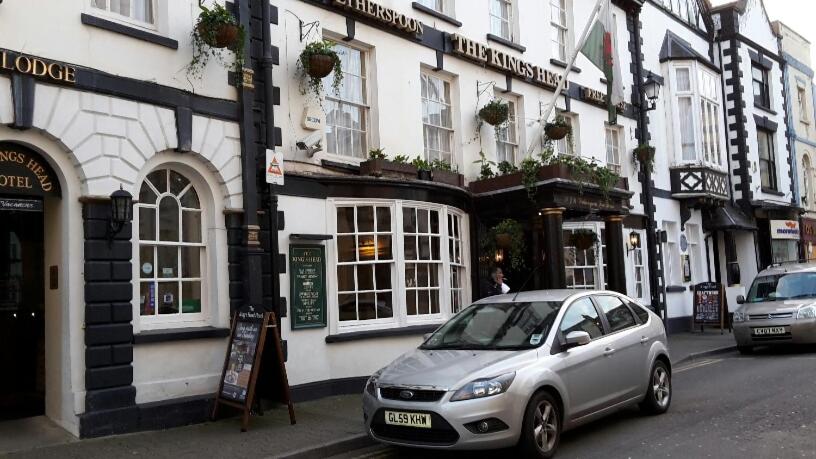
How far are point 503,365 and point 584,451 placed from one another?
51.5 inches

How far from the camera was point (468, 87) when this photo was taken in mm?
13961

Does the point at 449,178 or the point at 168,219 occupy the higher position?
the point at 449,178

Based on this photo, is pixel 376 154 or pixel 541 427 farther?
pixel 376 154

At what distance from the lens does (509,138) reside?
15.2 m

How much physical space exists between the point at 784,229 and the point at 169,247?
22145 mm

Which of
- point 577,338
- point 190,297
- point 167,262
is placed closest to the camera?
point 577,338

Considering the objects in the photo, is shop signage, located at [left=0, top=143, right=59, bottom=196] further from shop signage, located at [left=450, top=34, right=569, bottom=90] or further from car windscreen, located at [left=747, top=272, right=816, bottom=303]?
car windscreen, located at [left=747, top=272, right=816, bottom=303]

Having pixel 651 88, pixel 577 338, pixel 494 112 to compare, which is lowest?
pixel 577 338

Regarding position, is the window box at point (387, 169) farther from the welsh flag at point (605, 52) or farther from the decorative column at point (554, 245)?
the welsh flag at point (605, 52)

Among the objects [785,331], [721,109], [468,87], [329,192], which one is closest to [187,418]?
[329,192]

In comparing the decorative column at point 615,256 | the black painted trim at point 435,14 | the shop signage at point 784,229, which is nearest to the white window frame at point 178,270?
the black painted trim at point 435,14

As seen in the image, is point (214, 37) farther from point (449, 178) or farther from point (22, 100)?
point (449, 178)

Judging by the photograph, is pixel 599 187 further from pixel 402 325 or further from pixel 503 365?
pixel 503 365

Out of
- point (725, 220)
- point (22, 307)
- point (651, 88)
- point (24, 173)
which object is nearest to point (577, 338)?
point (24, 173)
